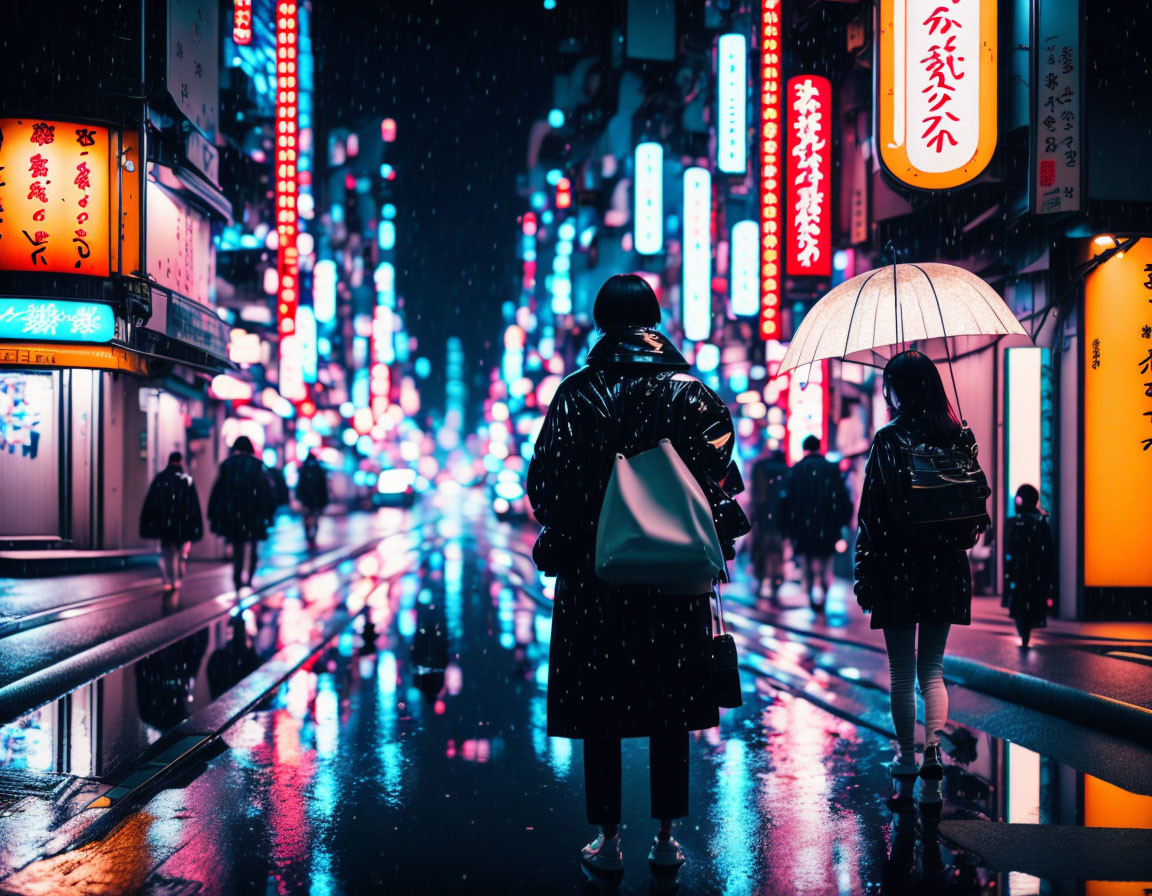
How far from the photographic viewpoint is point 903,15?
1258cm

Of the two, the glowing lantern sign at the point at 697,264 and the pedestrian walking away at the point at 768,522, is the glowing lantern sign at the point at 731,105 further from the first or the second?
the pedestrian walking away at the point at 768,522

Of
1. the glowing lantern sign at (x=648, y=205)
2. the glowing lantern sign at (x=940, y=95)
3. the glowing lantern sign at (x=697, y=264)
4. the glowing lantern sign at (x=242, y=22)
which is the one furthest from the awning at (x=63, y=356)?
the glowing lantern sign at (x=648, y=205)

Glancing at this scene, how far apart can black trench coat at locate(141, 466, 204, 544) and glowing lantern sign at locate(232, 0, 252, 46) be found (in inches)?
614

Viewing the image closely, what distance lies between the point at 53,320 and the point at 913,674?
15792mm

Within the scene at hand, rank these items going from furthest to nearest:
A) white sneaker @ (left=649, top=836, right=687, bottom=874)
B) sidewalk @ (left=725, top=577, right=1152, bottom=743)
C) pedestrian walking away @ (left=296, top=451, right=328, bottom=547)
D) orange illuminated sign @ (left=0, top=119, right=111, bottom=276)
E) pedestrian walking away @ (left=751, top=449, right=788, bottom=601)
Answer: pedestrian walking away @ (left=296, top=451, right=328, bottom=547) → orange illuminated sign @ (left=0, top=119, right=111, bottom=276) → pedestrian walking away @ (left=751, top=449, right=788, bottom=601) → sidewalk @ (left=725, top=577, right=1152, bottom=743) → white sneaker @ (left=649, top=836, right=687, bottom=874)

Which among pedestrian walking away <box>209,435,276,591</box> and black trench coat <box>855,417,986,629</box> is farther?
pedestrian walking away <box>209,435,276,591</box>

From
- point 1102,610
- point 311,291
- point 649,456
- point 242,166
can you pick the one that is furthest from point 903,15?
point 311,291

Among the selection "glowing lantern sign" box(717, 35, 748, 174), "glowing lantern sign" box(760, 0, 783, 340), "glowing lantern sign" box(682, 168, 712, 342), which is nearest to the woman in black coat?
"glowing lantern sign" box(760, 0, 783, 340)

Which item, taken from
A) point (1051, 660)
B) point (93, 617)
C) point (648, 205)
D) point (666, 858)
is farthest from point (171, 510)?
point (648, 205)

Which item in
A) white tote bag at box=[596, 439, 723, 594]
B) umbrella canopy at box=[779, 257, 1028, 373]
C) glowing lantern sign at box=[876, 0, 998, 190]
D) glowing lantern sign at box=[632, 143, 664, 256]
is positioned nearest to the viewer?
white tote bag at box=[596, 439, 723, 594]

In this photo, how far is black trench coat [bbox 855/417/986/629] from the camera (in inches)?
200

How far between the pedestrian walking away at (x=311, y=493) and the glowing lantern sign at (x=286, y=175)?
8.47m

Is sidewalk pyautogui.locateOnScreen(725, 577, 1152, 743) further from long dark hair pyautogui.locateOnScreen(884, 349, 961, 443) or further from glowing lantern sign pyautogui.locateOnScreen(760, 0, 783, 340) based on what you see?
glowing lantern sign pyautogui.locateOnScreen(760, 0, 783, 340)

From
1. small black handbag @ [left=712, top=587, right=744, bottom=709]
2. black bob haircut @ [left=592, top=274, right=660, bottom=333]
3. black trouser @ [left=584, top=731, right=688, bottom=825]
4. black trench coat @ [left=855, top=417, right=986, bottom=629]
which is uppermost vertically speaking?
black bob haircut @ [left=592, top=274, right=660, bottom=333]
